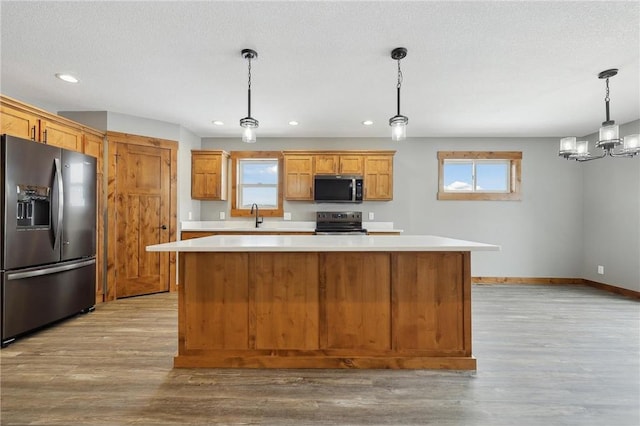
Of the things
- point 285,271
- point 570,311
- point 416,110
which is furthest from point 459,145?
point 285,271

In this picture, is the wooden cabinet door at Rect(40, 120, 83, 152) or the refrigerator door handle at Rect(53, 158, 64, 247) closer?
the refrigerator door handle at Rect(53, 158, 64, 247)

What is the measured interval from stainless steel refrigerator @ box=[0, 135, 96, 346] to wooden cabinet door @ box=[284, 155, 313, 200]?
103 inches

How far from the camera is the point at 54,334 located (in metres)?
2.84

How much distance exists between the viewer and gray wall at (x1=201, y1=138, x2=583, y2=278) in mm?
5082

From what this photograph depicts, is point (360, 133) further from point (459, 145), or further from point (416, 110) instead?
point (459, 145)

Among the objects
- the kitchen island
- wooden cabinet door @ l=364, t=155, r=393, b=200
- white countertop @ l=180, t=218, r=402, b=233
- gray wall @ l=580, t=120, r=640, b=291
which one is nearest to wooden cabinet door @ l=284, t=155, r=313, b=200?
white countertop @ l=180, t=218, r=402, b=233

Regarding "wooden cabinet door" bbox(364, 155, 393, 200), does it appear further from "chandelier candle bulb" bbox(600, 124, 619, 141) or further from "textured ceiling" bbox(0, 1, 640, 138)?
"chandelier candle bulb" bbox(600, 124, 619, 141)

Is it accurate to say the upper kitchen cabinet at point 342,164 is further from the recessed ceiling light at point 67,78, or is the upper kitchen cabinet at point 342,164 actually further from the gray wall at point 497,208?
the recessed ceiling light at point 67,78

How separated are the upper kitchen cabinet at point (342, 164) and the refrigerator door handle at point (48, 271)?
331 cm

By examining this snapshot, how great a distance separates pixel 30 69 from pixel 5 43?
494 mm

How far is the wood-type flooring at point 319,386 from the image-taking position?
66.8 inches

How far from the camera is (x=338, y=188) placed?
192 inches

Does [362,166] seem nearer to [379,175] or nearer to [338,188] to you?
[379,175]

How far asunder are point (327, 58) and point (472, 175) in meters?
3.77
